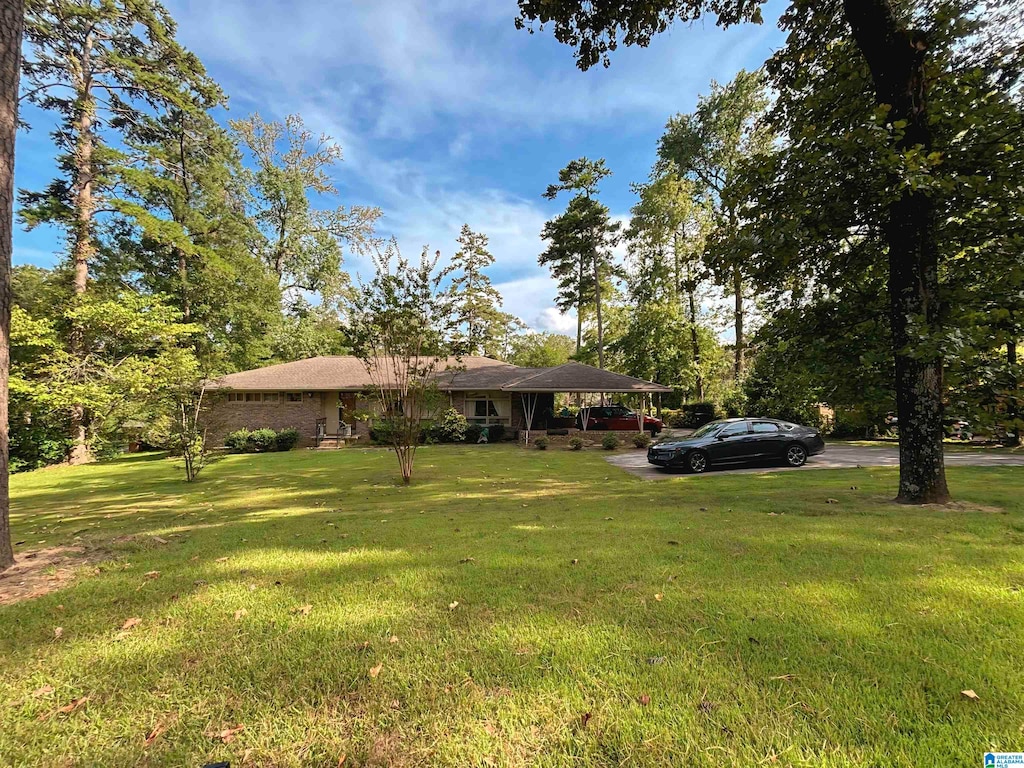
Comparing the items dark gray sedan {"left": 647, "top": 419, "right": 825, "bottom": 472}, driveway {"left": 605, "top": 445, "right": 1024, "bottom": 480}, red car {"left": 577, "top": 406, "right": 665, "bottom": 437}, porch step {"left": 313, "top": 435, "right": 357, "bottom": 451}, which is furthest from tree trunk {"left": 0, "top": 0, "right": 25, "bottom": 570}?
red car {"left": 577, "top": 406, "right": 665, "bottom": 437}

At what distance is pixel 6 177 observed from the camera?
13.8ft

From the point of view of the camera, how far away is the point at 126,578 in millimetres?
4094

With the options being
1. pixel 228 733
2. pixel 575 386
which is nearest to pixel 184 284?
pixel 575 386

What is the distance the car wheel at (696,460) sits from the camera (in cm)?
1229

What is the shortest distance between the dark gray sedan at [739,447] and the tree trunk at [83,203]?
2356cm

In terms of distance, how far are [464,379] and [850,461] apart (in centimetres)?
1628

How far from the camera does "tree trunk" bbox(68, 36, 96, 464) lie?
18.9 metres

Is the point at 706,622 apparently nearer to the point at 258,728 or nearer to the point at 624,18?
the point at 258,728

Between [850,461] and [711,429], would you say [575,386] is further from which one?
[850,461]

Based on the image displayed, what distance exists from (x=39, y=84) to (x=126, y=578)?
2622cm

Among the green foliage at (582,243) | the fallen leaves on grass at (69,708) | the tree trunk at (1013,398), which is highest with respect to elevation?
the green foliage at (582,243)

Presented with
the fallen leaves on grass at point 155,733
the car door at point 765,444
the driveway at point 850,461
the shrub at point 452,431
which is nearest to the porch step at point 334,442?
the shrub at point 452,431

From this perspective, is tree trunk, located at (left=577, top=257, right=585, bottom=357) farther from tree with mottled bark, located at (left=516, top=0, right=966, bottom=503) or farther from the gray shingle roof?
tree with mottled bark, located at (left=516, top=0, right=966, bottom=503)

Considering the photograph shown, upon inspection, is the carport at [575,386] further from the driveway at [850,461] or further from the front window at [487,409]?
the driveway at [850,461]
